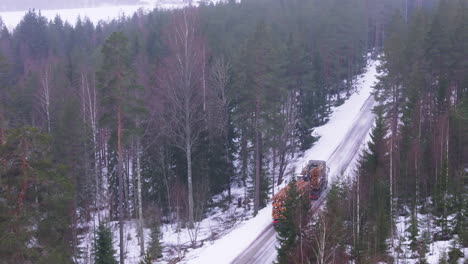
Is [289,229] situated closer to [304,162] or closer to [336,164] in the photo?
[336,164]

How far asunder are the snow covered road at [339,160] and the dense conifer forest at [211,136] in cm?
394

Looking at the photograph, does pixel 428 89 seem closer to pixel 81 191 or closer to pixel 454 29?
pixel 454 29

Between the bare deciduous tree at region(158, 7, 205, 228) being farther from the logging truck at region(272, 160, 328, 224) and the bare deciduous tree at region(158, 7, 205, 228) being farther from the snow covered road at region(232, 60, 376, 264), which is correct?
the logging truck at region(272, 160, 328, 224)

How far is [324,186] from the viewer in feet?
115

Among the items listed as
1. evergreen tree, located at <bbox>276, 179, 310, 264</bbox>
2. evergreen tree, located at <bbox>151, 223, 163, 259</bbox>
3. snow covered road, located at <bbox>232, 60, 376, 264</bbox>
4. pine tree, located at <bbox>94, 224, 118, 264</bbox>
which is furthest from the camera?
evergreen tree, located at <bbox>151, 223, 163, 259</bbox>

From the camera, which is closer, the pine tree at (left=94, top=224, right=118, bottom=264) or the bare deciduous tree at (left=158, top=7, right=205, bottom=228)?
the pine tree at (left=94, top=224, right=118, bottom=264)

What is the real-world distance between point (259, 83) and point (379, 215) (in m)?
14.0

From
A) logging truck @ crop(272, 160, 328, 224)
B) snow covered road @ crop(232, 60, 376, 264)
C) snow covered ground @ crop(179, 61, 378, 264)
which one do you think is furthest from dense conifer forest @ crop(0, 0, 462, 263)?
snow covered road @ crop(232, 60, 376, 264)

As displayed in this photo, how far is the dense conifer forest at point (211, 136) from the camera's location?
20375 millimetres

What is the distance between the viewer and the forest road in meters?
25.2

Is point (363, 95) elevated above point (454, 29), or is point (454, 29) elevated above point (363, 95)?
point (454, 29)

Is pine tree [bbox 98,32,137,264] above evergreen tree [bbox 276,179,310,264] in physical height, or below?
above

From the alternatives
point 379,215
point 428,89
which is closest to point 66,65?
point 428,89

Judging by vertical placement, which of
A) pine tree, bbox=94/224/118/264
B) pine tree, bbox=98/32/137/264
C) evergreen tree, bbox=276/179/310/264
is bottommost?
pine tree, bbox=94/224/118/264
